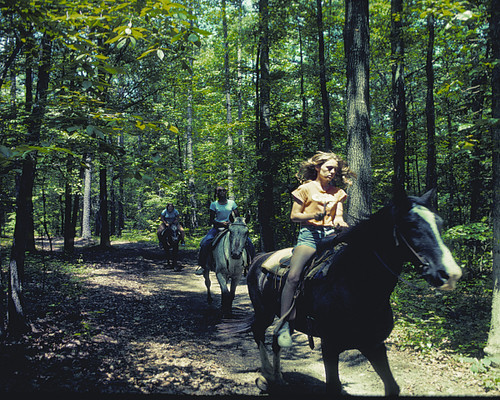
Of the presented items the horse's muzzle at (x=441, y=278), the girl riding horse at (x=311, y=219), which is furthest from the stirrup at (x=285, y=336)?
the horse's muzzle at (x=441, y=278)

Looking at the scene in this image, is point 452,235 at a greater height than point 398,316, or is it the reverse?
point 452,235

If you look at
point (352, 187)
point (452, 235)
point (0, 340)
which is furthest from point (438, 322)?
point (0, 340)

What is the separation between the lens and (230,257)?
855 centimetres

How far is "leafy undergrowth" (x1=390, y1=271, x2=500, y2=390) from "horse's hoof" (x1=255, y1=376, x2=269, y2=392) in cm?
260

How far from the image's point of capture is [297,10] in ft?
46.6

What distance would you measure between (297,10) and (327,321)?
14.2m

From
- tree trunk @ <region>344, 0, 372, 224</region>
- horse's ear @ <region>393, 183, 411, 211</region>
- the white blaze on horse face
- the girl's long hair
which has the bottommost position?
the white blaze on horse face

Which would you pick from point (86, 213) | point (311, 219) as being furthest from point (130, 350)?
point (86, 213)

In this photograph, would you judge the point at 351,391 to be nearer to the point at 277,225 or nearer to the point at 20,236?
the point at 20,236

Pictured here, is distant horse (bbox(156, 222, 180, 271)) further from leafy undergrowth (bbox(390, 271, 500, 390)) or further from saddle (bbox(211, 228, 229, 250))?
leafy undergrowth (bbox(390, 271, 500, 390))

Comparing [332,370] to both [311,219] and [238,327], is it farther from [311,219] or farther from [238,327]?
[238,327]

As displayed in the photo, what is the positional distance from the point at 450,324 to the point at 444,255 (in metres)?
6.42

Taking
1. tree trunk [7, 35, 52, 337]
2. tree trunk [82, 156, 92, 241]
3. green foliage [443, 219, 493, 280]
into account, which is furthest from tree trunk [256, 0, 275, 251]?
tree trunk [82, 156, 92, 241]

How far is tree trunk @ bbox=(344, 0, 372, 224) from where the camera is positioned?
6.71m
